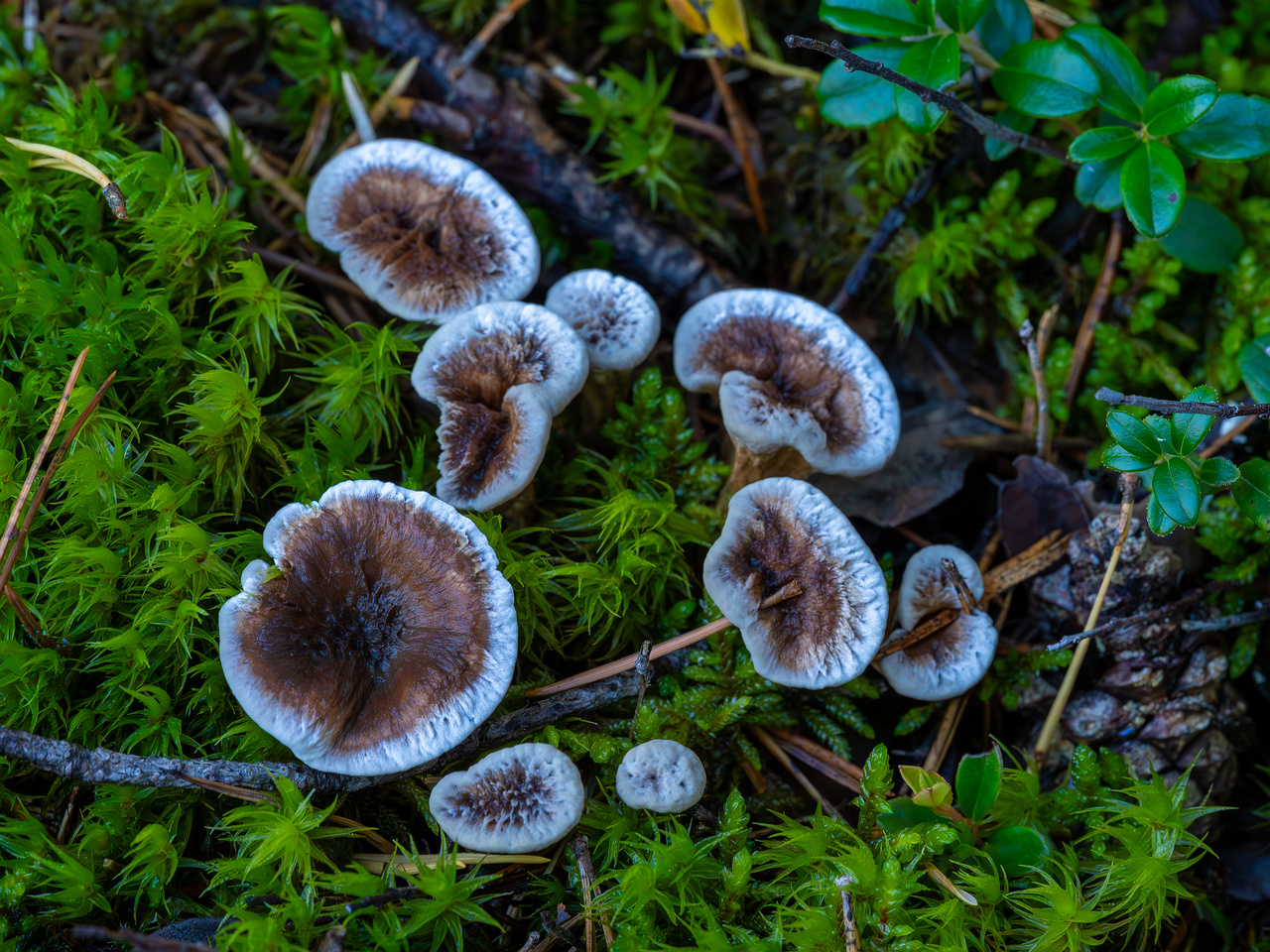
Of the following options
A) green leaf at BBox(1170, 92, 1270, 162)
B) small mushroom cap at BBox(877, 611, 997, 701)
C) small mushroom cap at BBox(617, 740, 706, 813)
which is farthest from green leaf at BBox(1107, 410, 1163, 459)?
small mushroom cap at BBox(617, 740, 706, 813)

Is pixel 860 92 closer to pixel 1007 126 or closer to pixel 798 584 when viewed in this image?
pixel 1007 126

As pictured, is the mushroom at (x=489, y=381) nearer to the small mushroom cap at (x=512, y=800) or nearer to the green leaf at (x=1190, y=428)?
the small mushroom cap at (x=512, y=800)

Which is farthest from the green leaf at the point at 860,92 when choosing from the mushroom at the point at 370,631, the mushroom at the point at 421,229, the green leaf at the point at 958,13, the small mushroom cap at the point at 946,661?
the mushroom at the point at 370,631

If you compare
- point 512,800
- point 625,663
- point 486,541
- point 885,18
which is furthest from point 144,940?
point 885,18

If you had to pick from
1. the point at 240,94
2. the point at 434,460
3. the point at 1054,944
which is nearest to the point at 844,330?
the point at 434,460

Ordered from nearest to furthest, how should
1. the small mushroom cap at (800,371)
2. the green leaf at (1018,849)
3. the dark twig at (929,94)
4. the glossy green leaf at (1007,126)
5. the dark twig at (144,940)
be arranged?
the dark twig at (144,940) → the green leaf at (1018,849) → the dark twig at (929,94) → the small mushroom cap at (800,371) → the glossy green leaf at (1007,126)

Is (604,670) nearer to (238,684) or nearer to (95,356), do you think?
(238,684)
